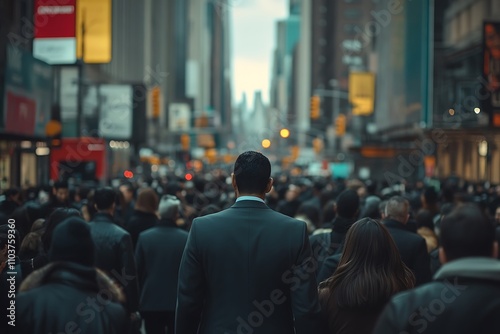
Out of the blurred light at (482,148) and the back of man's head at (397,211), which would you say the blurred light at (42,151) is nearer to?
the blurred light at (482,148)

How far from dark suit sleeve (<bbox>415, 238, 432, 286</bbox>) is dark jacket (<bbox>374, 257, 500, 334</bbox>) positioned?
3.39 m

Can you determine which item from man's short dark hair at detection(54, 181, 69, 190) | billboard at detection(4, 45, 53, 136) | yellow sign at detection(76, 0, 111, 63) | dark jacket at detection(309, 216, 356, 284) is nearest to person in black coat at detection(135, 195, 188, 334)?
dark jacket at detection(309, 216, 356, 284)

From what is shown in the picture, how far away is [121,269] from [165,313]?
1062 mm

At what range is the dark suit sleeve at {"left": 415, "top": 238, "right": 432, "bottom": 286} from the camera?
7207 millimetres

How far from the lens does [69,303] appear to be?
415 centimetres

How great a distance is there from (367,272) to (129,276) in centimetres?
284

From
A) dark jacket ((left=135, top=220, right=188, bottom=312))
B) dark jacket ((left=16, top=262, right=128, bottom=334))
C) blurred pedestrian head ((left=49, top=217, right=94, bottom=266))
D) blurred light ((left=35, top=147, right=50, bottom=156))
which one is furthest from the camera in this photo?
blurred light ((left=35, top=147, right=50, bottom=156))

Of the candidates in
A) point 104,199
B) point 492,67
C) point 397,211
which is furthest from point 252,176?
point 492,67

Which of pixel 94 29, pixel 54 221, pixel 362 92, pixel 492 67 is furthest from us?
pixel 362 92

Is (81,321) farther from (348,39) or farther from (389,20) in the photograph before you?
(348,39)

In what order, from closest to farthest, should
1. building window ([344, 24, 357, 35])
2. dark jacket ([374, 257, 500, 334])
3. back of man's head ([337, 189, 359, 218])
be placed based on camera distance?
dark jacket ([374, 257, 500, 334]), back of man's head ([337, 189, 359, 218]), building window ([344, 24, 357, 35])

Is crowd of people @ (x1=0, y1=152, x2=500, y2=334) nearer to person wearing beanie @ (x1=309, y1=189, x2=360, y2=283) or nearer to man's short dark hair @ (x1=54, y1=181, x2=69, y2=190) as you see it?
person wearing beanie @ (x1=309, y1=189, x2=360, y2=283)

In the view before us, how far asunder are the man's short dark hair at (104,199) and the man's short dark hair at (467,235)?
5.20 meters

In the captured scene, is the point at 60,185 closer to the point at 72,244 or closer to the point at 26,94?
the point at 72,244
